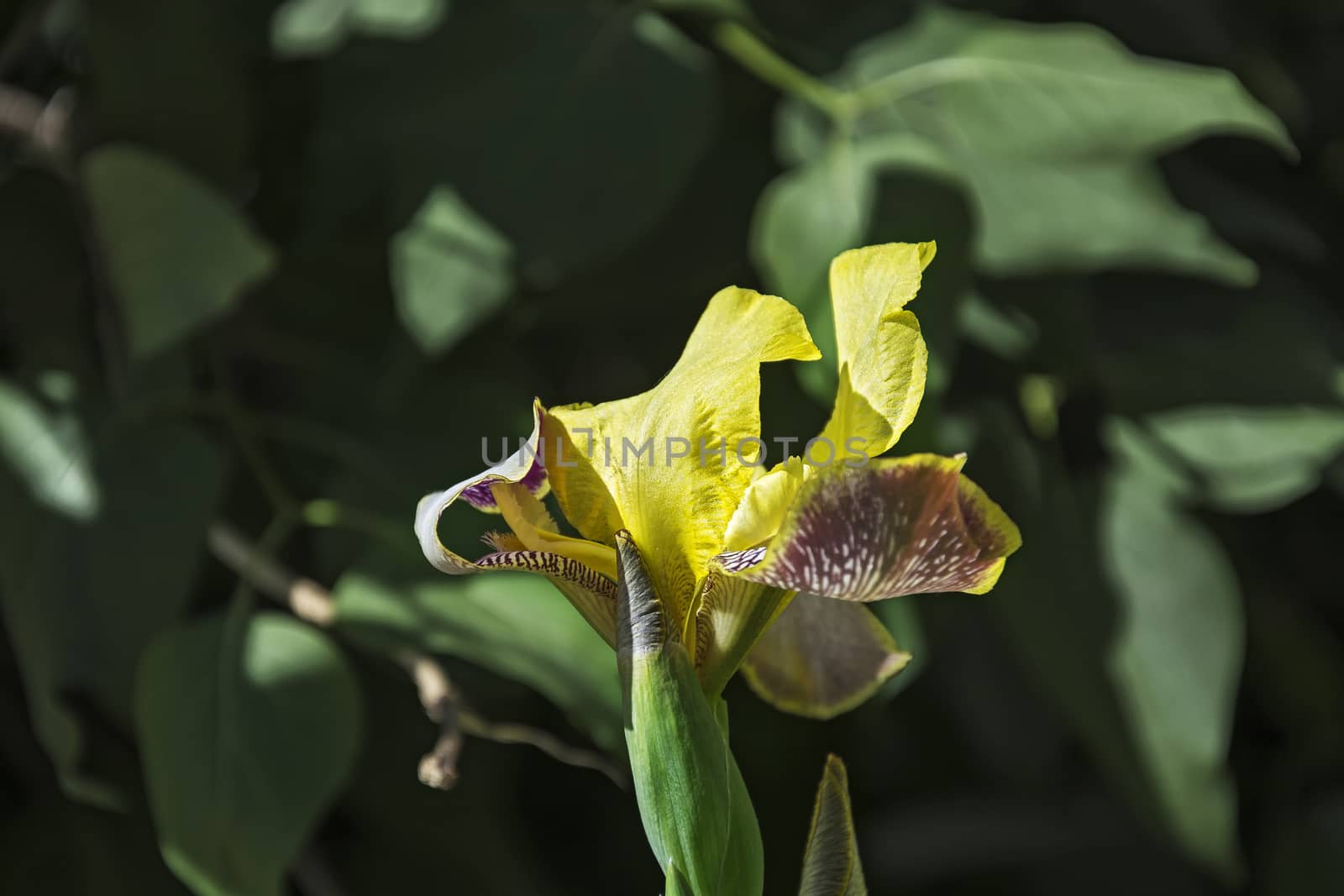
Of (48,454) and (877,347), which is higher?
(877,347)

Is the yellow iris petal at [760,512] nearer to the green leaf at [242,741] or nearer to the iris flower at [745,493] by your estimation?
the iris flower at [745,493]

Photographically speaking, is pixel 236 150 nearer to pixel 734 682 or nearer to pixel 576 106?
pixel 576 106

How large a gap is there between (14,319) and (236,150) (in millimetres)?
114

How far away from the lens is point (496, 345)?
52cm

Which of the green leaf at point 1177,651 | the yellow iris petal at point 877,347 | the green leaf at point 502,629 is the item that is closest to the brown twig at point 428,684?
the green leaf at point 502,629

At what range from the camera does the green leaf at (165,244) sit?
17.5 inches

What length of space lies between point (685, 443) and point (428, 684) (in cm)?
15

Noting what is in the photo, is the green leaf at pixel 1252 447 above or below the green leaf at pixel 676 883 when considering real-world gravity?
below

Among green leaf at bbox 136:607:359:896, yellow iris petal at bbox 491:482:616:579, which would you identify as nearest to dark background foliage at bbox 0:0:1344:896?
green leaf at bbox 136:607:359:896

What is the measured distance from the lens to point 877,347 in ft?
0.77

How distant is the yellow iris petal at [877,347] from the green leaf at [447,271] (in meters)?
0.22

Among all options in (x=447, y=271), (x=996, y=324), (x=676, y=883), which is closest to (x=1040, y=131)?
(x=996, y=324)

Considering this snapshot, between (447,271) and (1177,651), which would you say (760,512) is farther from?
(1177,651)

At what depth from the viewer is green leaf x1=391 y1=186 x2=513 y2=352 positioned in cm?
43
